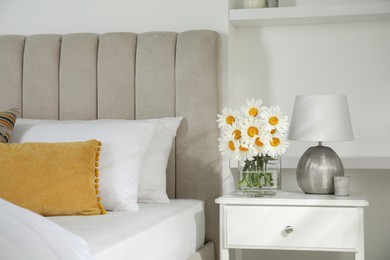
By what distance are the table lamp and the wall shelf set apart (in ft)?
1.39

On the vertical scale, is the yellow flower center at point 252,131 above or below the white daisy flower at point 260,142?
above

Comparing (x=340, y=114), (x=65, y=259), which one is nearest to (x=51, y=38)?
(x=340, y=114)

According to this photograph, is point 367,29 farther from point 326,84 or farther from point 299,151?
point 299,151

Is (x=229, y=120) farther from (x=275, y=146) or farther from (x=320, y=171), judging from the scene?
(x=320, y=171)

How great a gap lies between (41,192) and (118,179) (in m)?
0.34

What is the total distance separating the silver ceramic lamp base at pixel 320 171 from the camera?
9.14ft

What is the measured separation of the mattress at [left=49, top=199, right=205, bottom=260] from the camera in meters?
1.99

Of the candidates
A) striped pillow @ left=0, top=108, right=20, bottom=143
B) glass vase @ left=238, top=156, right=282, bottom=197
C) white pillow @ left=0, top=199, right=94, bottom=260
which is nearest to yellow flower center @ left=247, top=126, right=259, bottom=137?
glass vase @ left=238, top=156, right=282, bottom=197

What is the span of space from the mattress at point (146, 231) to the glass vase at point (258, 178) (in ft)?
0.80

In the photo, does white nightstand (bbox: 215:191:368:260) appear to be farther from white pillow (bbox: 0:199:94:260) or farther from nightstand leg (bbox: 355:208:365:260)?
white pillow (bbox: 0:199:94:260)

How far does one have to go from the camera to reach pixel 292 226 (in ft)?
8.61

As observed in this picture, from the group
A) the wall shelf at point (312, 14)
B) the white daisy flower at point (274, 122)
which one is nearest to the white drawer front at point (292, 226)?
the white daisy flower at point (274, 122)

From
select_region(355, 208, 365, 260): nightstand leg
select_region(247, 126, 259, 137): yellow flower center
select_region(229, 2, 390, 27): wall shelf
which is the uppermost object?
select_region(229, 2, 390, 27): wall shelf

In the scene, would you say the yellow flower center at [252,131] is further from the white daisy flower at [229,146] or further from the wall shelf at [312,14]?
the wall shelf at [312,14]
